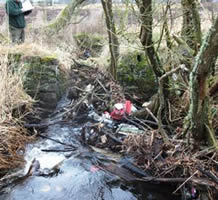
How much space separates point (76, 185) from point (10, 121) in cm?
164

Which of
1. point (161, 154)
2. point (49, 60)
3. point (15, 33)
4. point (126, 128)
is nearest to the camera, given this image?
point (161, 154)

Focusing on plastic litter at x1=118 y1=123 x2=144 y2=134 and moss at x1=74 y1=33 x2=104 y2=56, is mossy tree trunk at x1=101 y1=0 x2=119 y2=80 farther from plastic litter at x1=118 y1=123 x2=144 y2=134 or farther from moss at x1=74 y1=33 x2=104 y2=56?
moss at x1=74 y1=33 x2=104 y2=56

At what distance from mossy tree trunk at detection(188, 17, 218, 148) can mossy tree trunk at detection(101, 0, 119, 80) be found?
2.90 m

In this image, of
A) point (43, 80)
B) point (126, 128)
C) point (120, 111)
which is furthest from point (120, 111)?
point (43, 80)

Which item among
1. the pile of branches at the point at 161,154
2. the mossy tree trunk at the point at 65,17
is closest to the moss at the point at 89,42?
the mossy tree trunk at the point at 65,17

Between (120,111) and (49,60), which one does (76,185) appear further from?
(49,60)

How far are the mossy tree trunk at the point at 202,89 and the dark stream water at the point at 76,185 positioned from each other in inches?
33.6

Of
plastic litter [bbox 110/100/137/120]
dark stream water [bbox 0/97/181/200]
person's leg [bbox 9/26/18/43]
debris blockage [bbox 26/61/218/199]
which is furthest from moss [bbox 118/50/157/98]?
person's leg [bbox 9/26/18/43]

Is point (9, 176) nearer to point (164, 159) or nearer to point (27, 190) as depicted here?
point (27, 190)

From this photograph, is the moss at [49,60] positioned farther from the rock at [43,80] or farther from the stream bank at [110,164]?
the stream bank at [110,164]

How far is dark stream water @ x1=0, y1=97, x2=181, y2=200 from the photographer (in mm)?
3553

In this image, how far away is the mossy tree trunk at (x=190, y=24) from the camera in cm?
421

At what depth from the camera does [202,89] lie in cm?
333

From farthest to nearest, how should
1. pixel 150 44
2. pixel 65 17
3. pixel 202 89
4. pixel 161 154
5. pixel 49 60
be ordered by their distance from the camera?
pixel 65 17 → pixel 49 60 → pixel 150 44 → pixel 161 154 → pixel 202 89
